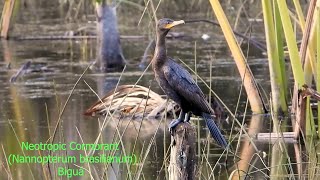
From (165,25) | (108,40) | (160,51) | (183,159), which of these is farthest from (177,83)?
(108,40)

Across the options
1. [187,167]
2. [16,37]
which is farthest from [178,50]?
[187,167]

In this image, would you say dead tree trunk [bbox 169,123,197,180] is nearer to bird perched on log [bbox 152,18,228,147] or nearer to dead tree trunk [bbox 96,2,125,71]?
bird perched on log [bbox 152,18,228,147]

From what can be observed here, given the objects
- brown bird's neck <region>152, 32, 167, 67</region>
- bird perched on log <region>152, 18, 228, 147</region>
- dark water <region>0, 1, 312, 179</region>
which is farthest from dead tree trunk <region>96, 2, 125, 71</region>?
brown bird's neck <region>152, 32, 167, 67</region>

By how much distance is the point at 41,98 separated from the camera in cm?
970

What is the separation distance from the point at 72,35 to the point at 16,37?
1001mm

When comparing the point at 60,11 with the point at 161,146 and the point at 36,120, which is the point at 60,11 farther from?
the point at 161,146

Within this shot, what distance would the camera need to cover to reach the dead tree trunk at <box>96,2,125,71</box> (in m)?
11.8

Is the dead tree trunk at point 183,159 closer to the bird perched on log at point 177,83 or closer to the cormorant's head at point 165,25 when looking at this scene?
the bird perched on log at point 177,83

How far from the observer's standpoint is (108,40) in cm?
1183

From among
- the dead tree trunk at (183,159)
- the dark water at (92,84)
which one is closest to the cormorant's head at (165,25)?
the dark water at (92,84)

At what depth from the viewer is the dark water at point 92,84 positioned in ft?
21.2

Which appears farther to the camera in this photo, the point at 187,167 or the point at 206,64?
the point at 206,64

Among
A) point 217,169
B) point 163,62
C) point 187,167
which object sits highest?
point 163,62

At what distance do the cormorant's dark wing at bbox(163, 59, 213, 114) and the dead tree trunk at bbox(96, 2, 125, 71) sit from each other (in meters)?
6.35
